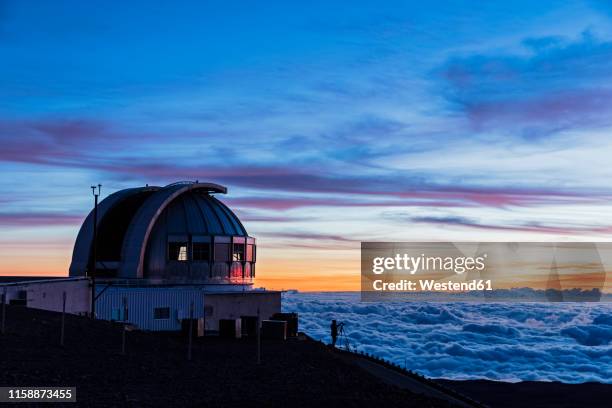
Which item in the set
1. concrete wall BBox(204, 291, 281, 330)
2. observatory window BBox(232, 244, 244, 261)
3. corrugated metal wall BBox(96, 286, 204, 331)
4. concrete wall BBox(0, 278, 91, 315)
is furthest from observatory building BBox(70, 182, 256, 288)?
concrete wall BBox(0, 278, 91, 315)

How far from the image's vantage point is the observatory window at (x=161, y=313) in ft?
135

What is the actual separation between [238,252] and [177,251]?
425 cm

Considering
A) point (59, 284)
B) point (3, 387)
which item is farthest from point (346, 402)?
point (59, 284)

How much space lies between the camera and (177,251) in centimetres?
4603

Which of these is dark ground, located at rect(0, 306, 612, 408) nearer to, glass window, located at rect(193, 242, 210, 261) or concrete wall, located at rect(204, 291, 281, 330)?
concrete wall, located at rect(204, 291, 281, 330)

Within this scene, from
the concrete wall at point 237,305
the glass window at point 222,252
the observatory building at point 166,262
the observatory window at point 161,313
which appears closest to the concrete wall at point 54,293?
the observatory building at point 166,262

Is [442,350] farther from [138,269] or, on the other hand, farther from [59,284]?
[59,284]

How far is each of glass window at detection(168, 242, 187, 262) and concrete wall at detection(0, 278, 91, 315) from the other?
5.97 meters

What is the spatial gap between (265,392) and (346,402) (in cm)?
209

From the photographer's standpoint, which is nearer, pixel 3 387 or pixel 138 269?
pixel 3 387

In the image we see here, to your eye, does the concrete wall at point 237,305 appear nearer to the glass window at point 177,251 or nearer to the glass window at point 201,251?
the glass window at point 201,251

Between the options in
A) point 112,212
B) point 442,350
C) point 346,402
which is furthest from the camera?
point 442,350

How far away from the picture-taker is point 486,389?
49.1 metres

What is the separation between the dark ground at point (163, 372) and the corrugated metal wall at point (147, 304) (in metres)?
9.56
